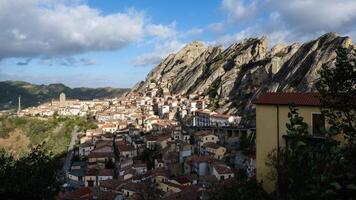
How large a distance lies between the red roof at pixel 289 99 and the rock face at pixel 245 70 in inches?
1662

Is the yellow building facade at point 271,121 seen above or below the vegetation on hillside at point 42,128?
above

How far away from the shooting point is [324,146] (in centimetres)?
461

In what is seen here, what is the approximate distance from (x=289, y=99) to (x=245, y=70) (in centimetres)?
9088

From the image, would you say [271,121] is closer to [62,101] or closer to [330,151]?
[330,151]

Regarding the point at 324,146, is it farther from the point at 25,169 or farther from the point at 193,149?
the point at 193,149

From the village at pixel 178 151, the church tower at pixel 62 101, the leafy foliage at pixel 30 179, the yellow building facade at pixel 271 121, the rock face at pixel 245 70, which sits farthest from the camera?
the church tower at pixel 62 101

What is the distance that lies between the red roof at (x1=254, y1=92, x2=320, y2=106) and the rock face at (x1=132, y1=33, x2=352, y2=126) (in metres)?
42.2

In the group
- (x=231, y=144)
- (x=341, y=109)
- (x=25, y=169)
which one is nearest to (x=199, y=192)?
(x=25, y=169)

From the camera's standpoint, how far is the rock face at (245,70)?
3058 inches

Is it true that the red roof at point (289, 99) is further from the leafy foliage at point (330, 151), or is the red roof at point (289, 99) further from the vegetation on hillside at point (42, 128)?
the vegetation on hillside at point (42, 128)

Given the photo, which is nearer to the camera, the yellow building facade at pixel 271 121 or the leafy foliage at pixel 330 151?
the leafy foliage at pixel 330 151

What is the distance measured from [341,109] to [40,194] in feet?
35.1

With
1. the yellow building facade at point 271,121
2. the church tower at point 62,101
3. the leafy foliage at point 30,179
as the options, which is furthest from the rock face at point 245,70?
the leafy foliage at point 30,179

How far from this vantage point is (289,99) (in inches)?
670
